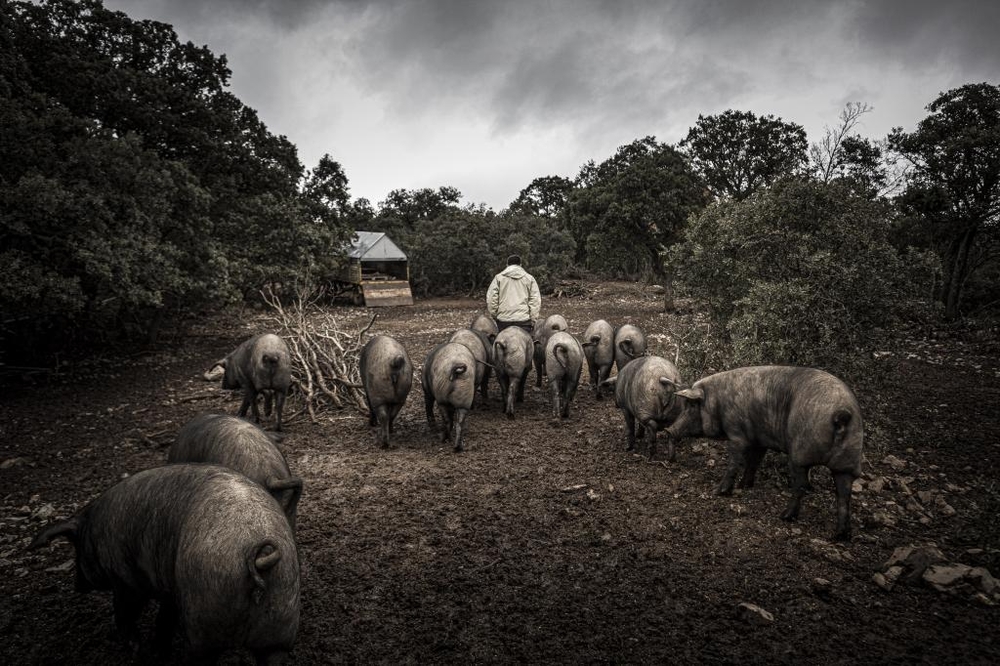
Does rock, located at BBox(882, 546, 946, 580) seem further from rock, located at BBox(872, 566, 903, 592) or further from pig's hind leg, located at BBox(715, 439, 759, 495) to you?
pig's hind leg, located at BBox(715, 439, 759, 495)

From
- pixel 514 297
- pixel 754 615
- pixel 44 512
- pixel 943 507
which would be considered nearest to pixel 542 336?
pixel 514 297

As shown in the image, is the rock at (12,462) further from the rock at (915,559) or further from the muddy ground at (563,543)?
the rock at (915,559)

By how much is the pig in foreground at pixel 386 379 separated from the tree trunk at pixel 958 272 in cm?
1746

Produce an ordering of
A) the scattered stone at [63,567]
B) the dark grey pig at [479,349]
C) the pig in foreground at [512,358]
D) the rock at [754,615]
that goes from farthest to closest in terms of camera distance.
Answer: the dark grey pig at [479,349]
the pig in foreground at [512,358]
the scattered stone at [63,567]
the rock at [754,615]

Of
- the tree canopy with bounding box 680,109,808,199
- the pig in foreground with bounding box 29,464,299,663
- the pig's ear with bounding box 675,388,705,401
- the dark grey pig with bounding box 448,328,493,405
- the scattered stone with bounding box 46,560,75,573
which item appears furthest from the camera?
the tree canopy with bounding box 680,109,808,199

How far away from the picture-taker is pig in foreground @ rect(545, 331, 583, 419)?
309 inches

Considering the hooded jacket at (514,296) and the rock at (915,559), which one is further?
the hooded jacket at (514,296)

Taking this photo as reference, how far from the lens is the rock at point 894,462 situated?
5820 mm

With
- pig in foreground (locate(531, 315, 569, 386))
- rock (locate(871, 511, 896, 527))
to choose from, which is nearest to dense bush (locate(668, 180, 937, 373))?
rock (locate(871, 511, 896, 527))

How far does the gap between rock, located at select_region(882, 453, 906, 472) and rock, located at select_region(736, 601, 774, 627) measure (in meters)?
3.67

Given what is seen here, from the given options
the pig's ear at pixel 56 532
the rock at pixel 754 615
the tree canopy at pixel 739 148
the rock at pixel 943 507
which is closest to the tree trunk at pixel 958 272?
the tree canopy at pixel 739 148

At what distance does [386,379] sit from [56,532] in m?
3.95

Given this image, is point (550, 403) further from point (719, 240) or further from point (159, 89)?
point (159, 89)

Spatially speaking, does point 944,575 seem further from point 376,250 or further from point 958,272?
point 376,250
